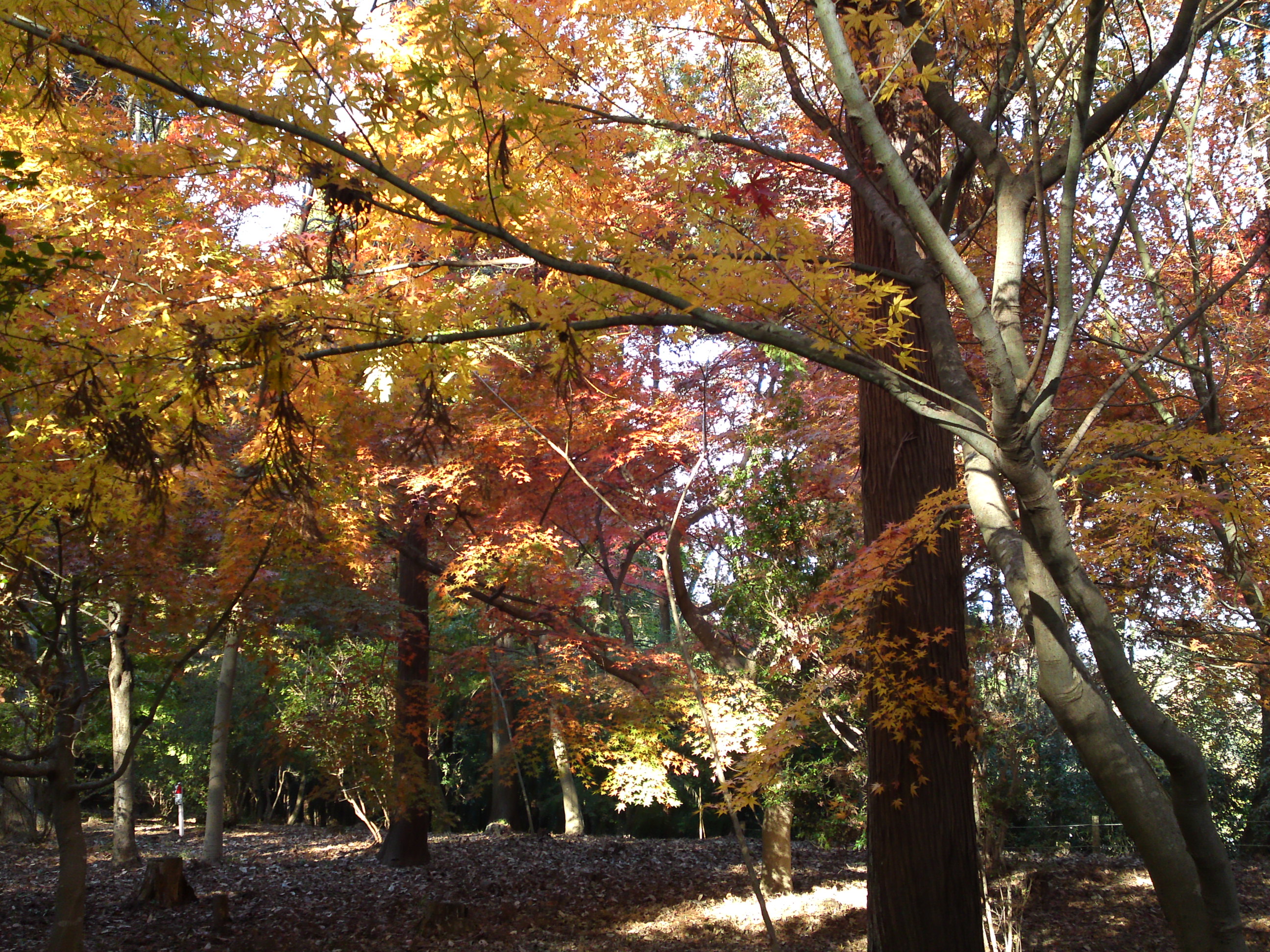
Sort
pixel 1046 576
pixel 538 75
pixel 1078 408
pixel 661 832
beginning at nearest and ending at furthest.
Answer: pixel 1046 576 < pixel 538 75 < pixel 1078 408 < pixel 661 832

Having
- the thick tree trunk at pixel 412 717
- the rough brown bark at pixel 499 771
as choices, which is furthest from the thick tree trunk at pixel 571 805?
the thick tree trunk at pixel 412 717

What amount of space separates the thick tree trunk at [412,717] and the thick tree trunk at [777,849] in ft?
12.3

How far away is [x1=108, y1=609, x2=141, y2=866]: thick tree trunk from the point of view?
6.64 meters

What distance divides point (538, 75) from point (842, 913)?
717 cm

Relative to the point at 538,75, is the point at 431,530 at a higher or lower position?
lower

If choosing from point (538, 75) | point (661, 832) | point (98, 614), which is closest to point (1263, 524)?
point (538, 75)

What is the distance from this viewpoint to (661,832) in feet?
57.1

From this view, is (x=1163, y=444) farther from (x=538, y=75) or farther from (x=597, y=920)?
(x=597, y=920)

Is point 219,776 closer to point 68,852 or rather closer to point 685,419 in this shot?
point 68,852

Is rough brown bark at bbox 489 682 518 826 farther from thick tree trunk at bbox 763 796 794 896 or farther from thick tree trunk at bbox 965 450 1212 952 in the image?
thick tree trunk at bbox 965 450 1212 952

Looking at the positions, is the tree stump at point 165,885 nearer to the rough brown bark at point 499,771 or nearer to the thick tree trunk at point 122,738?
the thick tree trunk at point 122,738

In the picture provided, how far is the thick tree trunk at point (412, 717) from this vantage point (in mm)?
9078

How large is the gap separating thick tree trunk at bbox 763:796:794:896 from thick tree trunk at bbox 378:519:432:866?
3.75m

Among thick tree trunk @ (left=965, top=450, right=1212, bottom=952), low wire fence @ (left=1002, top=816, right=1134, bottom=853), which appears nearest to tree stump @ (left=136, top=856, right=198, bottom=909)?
thick tree trunk @ (left=965, top=450, right=1212, bottom=952)
